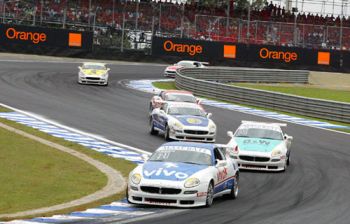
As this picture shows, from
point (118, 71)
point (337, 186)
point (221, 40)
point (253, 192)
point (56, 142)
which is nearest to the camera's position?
point (253, 192)

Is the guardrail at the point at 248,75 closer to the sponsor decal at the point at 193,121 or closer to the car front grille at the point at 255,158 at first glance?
the sponsor decal at the point at 193,121

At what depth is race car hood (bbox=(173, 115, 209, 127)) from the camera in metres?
24.8

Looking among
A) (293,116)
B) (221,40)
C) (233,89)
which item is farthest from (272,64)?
(293,116)

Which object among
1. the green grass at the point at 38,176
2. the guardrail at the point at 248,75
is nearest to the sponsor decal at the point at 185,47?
the guardrail at the point at 248,75

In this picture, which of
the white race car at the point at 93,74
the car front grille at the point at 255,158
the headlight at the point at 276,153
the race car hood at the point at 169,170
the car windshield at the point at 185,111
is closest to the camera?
the race car hood at the point at 169,170

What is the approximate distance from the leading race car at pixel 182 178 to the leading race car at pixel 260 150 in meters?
3.93

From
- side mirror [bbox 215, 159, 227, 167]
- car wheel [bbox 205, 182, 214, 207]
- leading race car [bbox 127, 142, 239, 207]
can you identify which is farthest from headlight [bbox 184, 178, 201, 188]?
side mirror [bbox 215, 159, 227, 167]

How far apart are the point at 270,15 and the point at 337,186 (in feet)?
158

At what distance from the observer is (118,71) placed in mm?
54000

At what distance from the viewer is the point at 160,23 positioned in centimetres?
5784

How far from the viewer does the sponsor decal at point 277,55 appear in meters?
58.8

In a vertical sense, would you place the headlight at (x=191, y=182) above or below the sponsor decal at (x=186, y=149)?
below

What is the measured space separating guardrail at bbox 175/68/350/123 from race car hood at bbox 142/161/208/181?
65.1ft

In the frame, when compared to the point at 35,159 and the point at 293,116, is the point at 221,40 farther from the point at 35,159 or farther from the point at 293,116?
the point at 35,159
